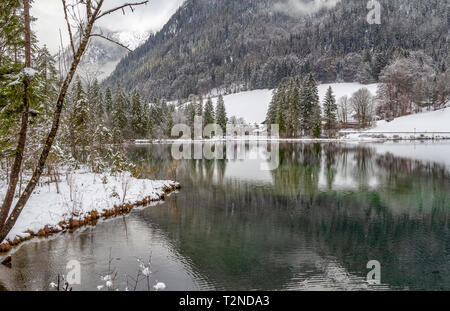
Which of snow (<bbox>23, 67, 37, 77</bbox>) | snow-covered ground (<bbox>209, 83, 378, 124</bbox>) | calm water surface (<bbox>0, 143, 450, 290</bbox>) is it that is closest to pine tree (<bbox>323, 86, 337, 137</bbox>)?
snow-covered ground (<bbox>209, 83, 378, 124</bbox>)

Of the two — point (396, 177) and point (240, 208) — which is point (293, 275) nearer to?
point (240, 208)

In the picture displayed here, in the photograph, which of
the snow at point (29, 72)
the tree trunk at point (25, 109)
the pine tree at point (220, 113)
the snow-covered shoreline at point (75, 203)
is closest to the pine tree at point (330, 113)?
the pine tree at point (220, 113)

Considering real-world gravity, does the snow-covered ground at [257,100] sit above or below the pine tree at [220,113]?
above

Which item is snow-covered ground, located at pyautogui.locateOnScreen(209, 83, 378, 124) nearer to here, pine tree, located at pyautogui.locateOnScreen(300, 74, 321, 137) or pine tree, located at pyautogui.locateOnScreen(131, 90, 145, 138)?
pine tree, located at pyautogui.locateOnScreen(300, 74, 321, 137)

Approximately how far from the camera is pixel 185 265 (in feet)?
27.3

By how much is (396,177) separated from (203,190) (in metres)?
14.7

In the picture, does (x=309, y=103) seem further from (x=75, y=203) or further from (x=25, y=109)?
(x=25, y=109)

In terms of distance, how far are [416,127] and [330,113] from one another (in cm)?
2398

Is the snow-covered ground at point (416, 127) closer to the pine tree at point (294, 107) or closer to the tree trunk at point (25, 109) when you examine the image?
the pine tree at point (294, 107)

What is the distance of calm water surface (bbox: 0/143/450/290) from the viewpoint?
7539 mm

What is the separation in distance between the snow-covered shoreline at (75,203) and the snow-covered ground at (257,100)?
93458 mm

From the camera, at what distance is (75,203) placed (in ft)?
40.9

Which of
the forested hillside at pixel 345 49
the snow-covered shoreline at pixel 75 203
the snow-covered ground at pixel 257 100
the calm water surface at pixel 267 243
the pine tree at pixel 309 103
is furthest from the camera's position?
the forested hillside at pixel 345 49

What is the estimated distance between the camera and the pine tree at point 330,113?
223ft
